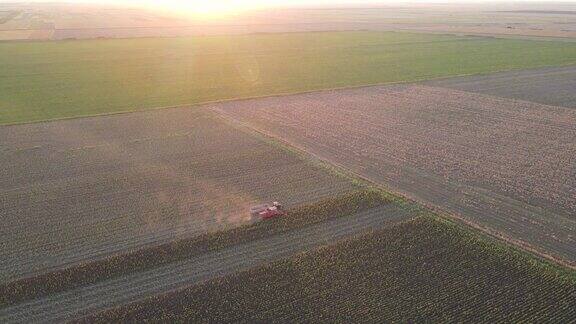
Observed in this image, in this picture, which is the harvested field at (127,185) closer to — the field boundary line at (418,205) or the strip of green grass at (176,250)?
the strip of green grass at (176,250)

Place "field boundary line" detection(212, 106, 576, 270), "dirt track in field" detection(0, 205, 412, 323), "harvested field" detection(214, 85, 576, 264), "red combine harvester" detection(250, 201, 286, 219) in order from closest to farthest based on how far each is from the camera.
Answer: "dirt track in field" detection(0, 205, 412, 323) → "field boundary line" detection(212, 106, 576, 270) → "red combine harvester" detection(250, 201, 286, 219) → "harvested field" detection(214, 85, 576, 264)

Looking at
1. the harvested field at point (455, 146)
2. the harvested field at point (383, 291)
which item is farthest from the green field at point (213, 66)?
the harvested field at point (383, 291)

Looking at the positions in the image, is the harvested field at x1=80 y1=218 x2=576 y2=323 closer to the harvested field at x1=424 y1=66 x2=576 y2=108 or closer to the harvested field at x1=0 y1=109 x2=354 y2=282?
the harvested field at x1=0 y1=109 x2=354 y2=282

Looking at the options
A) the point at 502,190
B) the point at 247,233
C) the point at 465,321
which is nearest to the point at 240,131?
the point at 247,233

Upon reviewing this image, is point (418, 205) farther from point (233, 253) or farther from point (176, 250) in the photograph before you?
point (176, 250)

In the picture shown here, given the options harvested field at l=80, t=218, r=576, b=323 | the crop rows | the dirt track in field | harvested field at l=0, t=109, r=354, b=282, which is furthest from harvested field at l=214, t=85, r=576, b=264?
the dirt track in field

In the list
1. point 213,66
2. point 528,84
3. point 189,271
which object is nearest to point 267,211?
point 189,271
